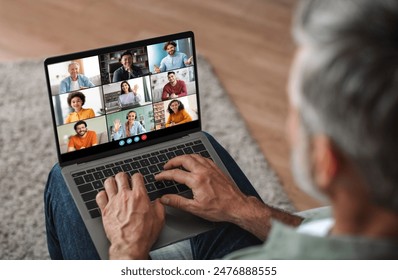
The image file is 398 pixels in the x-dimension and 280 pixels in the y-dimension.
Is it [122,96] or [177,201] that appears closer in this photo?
[177,201]

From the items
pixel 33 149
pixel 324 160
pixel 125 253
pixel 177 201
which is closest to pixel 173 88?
pixel 177 201

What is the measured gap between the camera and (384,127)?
0.73m

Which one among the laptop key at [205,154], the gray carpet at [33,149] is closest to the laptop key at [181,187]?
the laptop key at [205,154]

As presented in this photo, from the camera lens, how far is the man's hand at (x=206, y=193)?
128 centimetres

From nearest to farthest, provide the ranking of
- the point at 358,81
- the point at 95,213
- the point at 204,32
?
the point at 358,81 < the point at 95,213 < the point at 204,32

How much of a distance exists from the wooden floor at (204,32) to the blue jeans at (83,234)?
1.02 meters

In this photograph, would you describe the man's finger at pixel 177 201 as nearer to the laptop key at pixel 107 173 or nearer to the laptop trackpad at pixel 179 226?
the laptop trackpad at pixel 179 226

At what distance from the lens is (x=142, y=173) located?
138 cm

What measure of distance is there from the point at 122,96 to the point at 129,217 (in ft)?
0.93

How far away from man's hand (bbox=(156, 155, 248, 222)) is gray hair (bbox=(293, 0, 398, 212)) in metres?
0.52

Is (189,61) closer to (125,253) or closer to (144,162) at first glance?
(144,162)

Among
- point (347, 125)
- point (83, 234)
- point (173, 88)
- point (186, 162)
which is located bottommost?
point (83, 234)

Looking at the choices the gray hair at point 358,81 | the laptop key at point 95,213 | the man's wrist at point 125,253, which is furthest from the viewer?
the laptop key at point 95,213

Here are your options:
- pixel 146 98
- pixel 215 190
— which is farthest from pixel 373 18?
pixel 146 98
